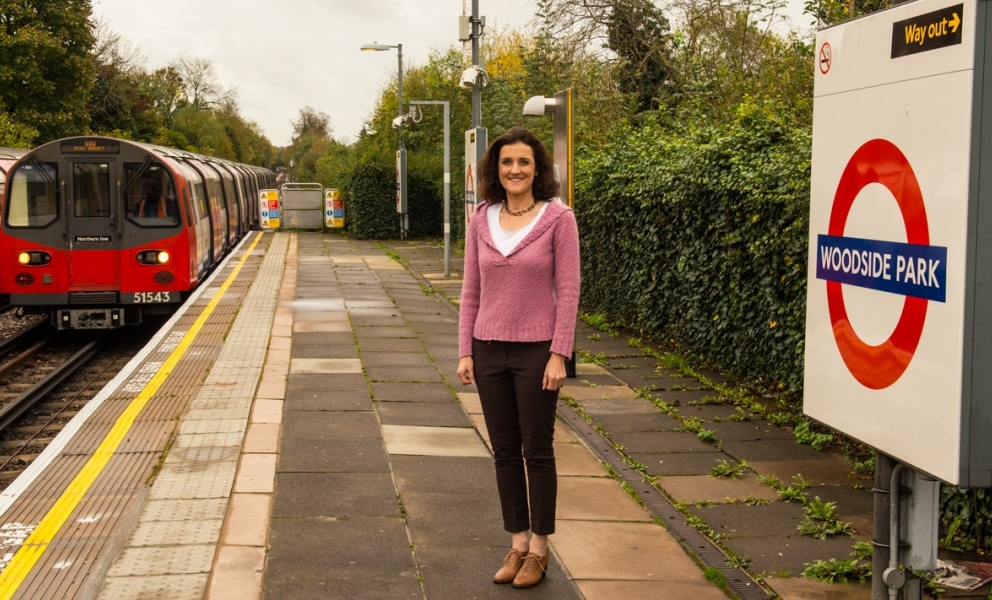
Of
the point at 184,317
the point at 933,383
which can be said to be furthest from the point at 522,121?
the point at 933,383

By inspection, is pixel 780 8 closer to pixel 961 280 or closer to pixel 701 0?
pixel 701 0

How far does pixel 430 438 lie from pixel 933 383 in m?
4.73

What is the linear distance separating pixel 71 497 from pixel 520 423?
279cm

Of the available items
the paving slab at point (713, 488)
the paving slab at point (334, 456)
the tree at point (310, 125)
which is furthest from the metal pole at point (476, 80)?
the tree at point (310, 125)

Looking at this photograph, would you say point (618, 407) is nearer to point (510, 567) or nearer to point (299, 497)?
point (299, 497)

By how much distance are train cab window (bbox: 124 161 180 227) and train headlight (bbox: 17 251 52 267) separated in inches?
45.8

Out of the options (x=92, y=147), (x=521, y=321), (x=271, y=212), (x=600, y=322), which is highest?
(x=92, y=147)

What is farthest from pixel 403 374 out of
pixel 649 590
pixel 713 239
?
pixel 649 590

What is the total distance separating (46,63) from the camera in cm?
4791

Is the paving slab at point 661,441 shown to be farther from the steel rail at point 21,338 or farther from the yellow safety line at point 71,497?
the steel rail at point 21,338

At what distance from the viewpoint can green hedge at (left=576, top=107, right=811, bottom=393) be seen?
791cm

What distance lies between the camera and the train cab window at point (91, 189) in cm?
1374

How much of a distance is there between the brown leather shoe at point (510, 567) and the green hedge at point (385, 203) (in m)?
29.8

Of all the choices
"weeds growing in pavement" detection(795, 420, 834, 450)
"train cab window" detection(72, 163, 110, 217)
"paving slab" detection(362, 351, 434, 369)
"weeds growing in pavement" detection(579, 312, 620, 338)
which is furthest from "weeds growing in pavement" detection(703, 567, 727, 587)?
"train cab window" detection(72, 163, 110, 217)
